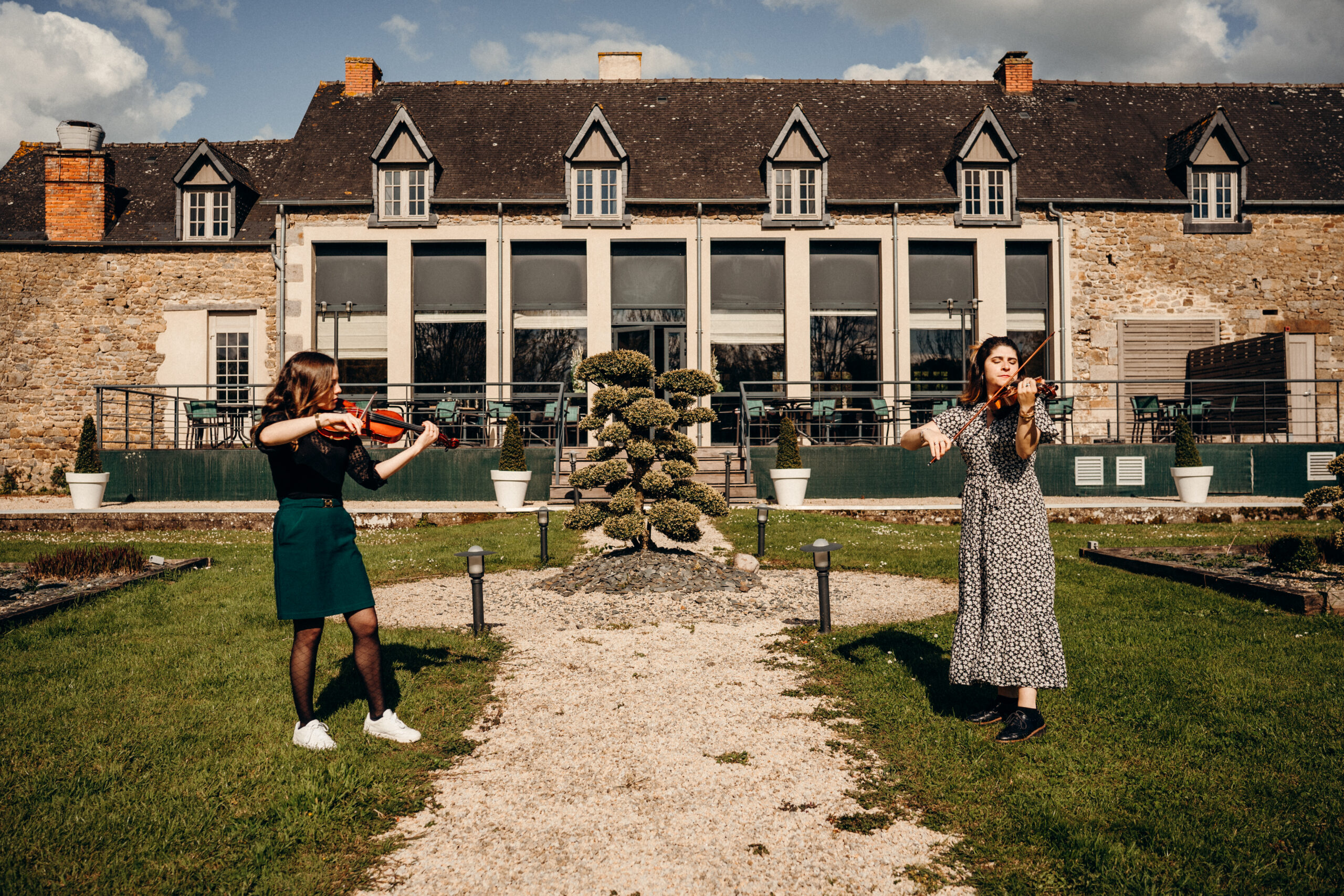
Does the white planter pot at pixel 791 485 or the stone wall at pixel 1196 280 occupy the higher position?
the stone wall at pixel 1196 280

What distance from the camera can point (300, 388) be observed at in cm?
361

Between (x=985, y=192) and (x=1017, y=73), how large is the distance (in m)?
5.17

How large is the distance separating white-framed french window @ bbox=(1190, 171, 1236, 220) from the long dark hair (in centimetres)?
1958

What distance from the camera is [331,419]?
3.43 meters

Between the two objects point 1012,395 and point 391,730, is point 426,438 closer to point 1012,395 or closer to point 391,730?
point 391,730

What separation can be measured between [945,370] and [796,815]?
703 inches

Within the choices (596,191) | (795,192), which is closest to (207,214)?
(596,191)

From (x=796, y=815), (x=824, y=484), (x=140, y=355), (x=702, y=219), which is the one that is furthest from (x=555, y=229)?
(x=796, y=815)

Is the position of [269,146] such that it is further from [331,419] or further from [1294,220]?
[1294,220]

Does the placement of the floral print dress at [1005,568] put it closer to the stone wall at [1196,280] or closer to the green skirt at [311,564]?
the green skirt at [311,564]

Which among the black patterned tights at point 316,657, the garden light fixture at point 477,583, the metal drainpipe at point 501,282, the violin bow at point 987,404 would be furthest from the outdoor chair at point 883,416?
the black patterned tights at point 316,657

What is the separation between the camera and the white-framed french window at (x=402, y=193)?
63.0 feet

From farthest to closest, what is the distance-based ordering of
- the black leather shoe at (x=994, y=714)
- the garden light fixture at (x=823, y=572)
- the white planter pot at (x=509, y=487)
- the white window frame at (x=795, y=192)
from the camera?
the white window frame at (x=795, y=192)
the white planter pot at (x=509, y=487)
the garden light fixture at (x=823, y=572)
the black leather shoe at (x=994, y=714)

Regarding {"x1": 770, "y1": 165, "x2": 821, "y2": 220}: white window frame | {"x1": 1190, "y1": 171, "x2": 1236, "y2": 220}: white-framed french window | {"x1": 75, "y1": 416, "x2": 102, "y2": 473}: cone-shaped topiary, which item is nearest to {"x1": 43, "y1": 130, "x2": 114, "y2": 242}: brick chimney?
{"x1": 75, "y1": 416, "x2": 102, "y2": 473}: cone-shaped topiary
